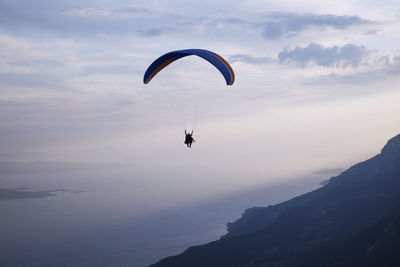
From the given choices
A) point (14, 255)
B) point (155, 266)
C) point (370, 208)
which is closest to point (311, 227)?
point (370, 208)

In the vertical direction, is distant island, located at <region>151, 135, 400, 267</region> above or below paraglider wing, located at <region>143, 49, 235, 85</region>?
below

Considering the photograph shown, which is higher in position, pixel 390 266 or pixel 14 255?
pixel 14 255

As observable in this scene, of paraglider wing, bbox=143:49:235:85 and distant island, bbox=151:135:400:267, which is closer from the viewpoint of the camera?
paraglider wing, bbox=143:49:235:85

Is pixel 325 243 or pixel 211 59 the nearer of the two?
pixel 211 59

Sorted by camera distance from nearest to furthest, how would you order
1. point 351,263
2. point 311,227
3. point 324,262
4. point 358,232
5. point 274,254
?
point 351,263 → point 324,262 → point 358,232 → point 274,254 → point 311,227

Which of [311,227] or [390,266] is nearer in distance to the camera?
[390,266]

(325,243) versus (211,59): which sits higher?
(211,59)

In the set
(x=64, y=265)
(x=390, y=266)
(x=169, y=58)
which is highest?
(x=169, y=58)

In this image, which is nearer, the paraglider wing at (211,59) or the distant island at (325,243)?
the paraglider wing at (211,59)

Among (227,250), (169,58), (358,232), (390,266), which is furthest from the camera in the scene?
(227,250)

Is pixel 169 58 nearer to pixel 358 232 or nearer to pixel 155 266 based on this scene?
pixel 358 232

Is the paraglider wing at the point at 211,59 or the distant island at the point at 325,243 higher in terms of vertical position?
the paraglider wing at the point at 211,59
